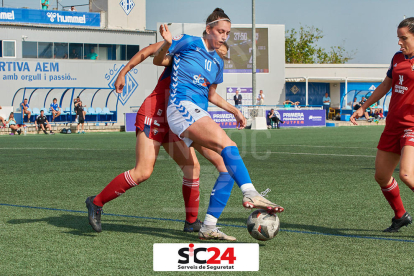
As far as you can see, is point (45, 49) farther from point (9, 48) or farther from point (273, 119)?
point (273, 119)

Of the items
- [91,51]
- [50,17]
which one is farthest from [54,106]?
[50,17]

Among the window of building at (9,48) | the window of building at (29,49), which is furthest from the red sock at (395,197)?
the window of building at (29,49)

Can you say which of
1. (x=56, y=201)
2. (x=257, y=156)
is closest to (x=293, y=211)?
(x=56, y=201)

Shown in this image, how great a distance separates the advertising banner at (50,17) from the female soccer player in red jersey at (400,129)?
126ft

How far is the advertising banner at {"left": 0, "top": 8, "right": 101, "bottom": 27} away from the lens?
3872cm

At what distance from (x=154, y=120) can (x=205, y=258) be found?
1591 mm

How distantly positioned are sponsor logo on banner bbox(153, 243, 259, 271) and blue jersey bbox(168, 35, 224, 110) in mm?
1277

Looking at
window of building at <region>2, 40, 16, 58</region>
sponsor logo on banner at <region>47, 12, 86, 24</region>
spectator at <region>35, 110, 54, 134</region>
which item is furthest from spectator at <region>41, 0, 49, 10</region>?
spectator at <region>35, 110, 54, 134</region>

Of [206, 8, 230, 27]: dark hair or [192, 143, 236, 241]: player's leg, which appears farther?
[192, 143, 236, 241]: player's leg

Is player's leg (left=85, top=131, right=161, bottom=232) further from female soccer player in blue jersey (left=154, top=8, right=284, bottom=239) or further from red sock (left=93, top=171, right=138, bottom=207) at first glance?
female soccer player in blue jersey (left=154, top=8, right=284, bottom=239)

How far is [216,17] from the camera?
14.5ft

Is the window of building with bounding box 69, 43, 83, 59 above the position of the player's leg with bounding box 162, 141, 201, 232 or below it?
above

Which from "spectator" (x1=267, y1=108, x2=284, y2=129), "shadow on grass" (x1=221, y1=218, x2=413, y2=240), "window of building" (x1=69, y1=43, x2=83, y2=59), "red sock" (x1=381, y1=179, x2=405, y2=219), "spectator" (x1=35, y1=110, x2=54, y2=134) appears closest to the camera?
"shadow on grass" (x1=221, y1=218, x2=413, y2=240)

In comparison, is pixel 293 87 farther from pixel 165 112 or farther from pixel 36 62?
pixel 165 112
